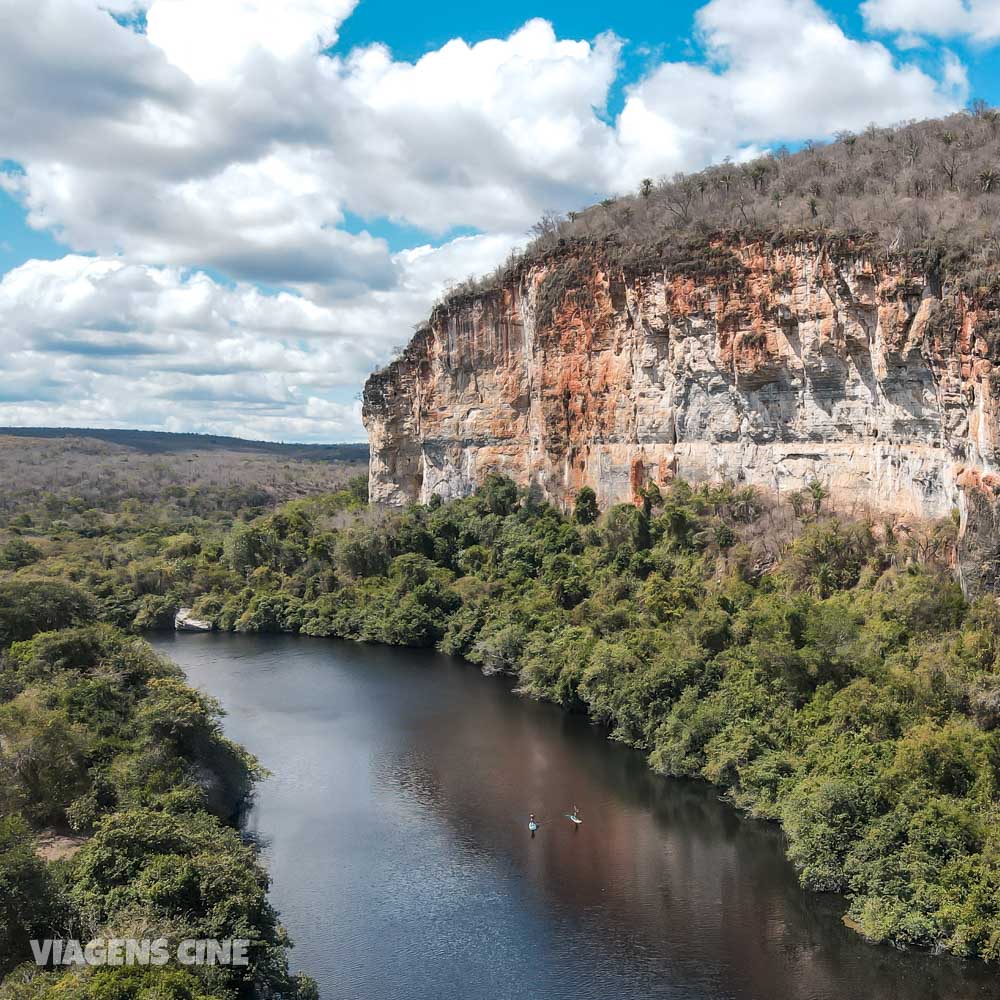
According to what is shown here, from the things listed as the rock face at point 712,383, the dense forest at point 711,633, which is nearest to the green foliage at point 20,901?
the dense forest at point 711,633

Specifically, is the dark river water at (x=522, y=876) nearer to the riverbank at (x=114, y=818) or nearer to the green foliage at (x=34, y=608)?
the riverbank at (x=114, y=818)

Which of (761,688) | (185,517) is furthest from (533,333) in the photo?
(185,517)

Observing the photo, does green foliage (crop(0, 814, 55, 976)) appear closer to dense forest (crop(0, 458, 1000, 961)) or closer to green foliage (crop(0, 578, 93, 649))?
dense forest (crop(0, 458, 1000, 961))

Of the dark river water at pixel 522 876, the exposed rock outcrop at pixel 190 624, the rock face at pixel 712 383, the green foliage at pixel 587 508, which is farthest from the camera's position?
the exposed rock outcrop at pixel 190 624

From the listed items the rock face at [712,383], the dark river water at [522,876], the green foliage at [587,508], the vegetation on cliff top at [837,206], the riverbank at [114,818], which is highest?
the vegetation on cliff top at [837,206]

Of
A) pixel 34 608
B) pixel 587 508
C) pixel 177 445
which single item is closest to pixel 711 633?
pixel 587 508

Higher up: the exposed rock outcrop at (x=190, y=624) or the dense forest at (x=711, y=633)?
the dense forest at (x=711, y=633)
